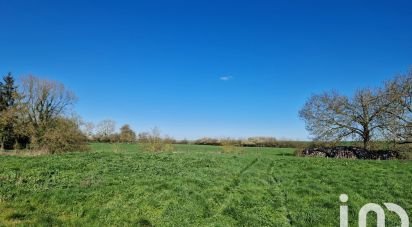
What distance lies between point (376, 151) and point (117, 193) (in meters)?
32.3

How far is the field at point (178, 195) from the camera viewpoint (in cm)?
1027

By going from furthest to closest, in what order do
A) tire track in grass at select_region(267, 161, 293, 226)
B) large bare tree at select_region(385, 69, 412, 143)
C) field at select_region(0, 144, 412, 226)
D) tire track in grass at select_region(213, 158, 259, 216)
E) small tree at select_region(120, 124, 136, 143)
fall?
1. small tree at select_region(120, 124, 136, 143)
2. large bare tree at select_region(385, 69, 412, 143)
3. tire track in grass at select_region(213, 158, 259, 216)
4. tire track in grass at select_region(267, 161, 293, 226)
5. field at select_region(0, 144, 412, 226)

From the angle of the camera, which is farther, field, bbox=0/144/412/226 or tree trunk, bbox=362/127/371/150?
tree trunk, bbox=362/127/371/150

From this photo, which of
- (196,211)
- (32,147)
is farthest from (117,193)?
(32,147)

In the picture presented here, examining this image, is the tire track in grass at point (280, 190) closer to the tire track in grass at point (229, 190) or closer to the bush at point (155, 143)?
the tire track in grass at point (229, 190)

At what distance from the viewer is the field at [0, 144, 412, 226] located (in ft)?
33.7

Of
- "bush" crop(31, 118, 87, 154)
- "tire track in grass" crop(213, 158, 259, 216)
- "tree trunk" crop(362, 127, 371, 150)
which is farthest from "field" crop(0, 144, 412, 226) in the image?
"tree trunk" crop(362, 127, 371, 150)

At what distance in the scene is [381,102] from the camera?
38.9 meters

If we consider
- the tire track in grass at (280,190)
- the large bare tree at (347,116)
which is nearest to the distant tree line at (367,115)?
the large bare tree at (347,116)

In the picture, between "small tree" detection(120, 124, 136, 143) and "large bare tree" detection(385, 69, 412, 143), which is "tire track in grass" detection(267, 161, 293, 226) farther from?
"small tree" detection(120, 124, 136, 143)

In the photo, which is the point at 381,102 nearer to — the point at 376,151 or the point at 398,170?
the point at 376,151

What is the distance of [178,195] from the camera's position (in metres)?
12.2

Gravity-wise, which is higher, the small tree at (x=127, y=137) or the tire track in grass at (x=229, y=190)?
the small tree at (x=127, y=137)

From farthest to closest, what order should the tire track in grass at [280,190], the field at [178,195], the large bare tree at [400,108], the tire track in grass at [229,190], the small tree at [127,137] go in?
the small tree at [127,137], the large bare tree at [400,108], the tire track in grass at [229,190], the tire track in grass at [280,190], the field at [178,195]
